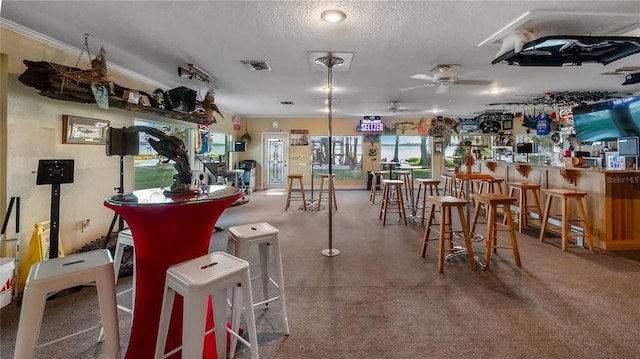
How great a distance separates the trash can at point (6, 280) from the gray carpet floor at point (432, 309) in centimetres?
8

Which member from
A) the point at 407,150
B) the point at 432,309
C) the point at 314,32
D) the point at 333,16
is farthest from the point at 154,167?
the point at 407,150

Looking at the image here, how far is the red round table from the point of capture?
1419 mm

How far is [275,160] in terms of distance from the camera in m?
8.90

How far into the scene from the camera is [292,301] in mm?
2191

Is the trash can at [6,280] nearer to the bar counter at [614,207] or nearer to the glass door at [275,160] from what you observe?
the bar counter at [614,207]

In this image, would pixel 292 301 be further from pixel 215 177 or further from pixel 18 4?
pixel 215 177

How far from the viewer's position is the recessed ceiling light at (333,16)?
2.22m

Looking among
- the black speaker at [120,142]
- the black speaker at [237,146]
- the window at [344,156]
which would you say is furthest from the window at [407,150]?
the black speaker at [120,142]

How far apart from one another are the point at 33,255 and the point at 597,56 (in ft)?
19.0

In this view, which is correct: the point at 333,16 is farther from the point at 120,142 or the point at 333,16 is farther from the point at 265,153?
the point at 265,153

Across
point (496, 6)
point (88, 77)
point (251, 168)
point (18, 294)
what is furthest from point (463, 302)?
point (251, 168)

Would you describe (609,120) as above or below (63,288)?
above

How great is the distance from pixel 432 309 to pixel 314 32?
2.62m

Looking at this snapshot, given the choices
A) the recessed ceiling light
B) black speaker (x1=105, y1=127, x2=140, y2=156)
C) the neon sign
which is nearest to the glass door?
the neon sign
